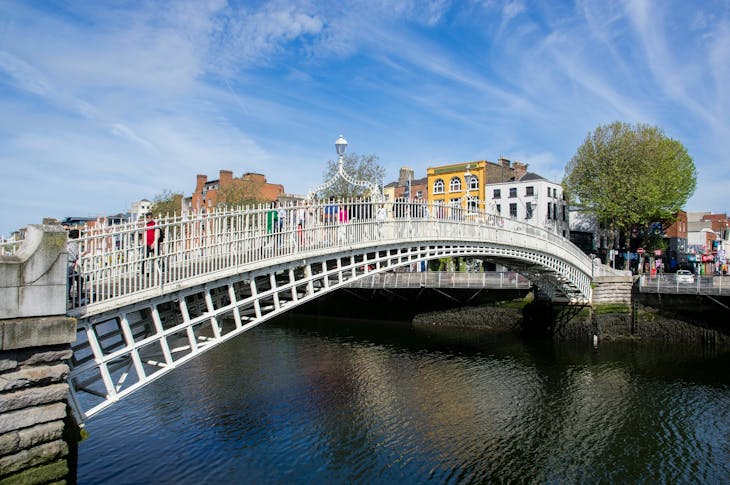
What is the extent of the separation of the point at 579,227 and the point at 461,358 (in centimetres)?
3376

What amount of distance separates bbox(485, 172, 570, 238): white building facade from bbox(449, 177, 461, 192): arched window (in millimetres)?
2741

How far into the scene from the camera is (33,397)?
27.8 ft

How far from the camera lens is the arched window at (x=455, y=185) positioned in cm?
5538

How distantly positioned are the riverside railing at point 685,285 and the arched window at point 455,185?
24.5 metres

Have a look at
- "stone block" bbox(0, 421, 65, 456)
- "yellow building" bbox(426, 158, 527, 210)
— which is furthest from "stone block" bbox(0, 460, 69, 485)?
"yellow building" bbox(426, 158, 527, 210)

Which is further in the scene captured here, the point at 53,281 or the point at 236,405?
the point at 236,405

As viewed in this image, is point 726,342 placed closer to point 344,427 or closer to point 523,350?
point 523,350

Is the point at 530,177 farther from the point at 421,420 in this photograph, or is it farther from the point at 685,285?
the point at 421,420

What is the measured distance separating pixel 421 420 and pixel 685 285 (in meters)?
20.2

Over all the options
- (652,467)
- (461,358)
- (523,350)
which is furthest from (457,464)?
(523,350)

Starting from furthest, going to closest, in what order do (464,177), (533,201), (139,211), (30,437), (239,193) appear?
1. (464,177)
2. (533,201)
3. (239,193)
4. (139,211)
5. (30,437)

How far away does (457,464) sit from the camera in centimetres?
1464

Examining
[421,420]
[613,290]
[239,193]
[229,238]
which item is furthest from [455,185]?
[229,238]

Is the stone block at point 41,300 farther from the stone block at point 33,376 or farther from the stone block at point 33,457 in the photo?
the stone block at point 33,457
